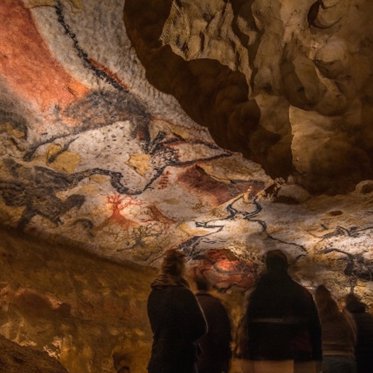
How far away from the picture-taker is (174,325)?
229cm

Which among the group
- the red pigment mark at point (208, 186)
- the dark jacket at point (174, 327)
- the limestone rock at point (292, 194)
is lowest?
the dark jacket at point (174, 327)

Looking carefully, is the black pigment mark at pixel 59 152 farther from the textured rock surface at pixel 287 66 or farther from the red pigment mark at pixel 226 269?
the red pigment mark at pixel 226 269

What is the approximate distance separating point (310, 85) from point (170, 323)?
1.45 meters

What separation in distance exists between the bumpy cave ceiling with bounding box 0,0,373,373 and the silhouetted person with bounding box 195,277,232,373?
66cm

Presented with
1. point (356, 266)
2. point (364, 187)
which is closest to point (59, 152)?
point (364, 187)

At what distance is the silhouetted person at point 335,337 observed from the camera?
10.1ft

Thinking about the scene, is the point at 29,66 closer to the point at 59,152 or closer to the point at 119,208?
the point at 59,152

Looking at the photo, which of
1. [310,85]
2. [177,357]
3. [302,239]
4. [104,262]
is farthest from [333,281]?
[310,85]

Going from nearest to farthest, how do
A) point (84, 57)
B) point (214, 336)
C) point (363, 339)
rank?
point (84, 57), point (363, 339), point (214, 336)

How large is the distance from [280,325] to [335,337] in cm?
139

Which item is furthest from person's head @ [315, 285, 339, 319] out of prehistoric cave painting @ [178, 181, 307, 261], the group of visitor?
prehistoric cave painting @ [178, 181, 307, 261]

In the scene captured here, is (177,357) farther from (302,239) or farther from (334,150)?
(302,239)

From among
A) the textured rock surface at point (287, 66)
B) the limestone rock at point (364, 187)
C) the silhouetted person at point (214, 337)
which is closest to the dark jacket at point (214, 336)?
the silhouetted person at point (214, 337)

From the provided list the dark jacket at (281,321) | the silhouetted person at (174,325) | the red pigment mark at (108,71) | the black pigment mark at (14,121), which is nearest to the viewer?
the red pigment mark at (108,71)
